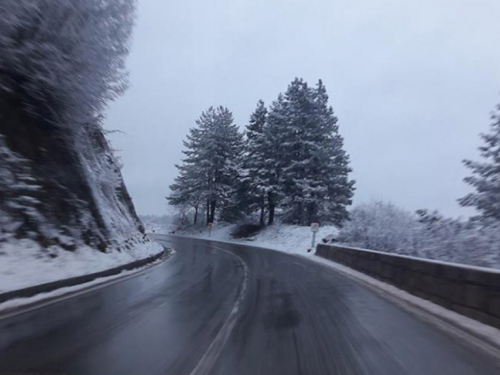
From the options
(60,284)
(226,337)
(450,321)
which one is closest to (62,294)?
(60,284)

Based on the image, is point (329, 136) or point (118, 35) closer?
point (118, 35)

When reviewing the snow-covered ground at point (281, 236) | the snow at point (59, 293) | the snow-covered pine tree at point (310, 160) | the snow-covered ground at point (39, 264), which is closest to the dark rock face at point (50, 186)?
the snow-covered ground at point (39, 264)

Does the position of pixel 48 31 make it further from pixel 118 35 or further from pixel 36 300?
pixel 36 300

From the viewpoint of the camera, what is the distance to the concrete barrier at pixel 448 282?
8.34m

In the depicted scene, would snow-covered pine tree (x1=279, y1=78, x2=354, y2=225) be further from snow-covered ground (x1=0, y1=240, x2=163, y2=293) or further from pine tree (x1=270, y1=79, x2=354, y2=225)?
snow-covered ground (x1=0, y1=240, x2=163, y2=293)

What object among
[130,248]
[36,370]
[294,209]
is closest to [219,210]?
[294,209]

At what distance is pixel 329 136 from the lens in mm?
50438

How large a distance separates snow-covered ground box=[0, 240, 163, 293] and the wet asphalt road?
1344mm

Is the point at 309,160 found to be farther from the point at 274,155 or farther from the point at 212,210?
the point at 212,210

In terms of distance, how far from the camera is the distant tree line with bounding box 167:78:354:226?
48.2 meters

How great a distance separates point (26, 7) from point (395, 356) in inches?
512

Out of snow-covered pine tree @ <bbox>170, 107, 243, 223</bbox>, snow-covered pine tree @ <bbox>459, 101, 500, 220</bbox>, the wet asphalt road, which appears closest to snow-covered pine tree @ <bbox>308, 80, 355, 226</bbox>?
snow-covered pine tree @ <bbox>170, 107, 243, 223</bbox>

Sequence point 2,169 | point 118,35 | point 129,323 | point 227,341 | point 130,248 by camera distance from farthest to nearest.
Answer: point 130,248, point 118,35, point 2,169, point 129,323, point 227,341

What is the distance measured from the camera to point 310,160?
47281mm
